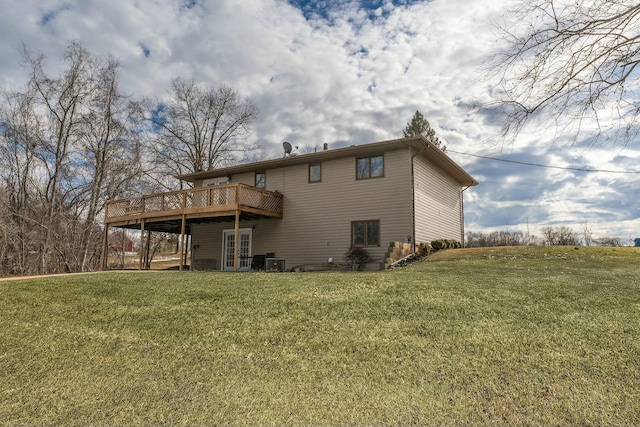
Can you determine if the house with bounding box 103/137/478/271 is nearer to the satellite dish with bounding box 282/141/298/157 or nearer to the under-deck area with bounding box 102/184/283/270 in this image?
the under-deck area with bounding box 102/184/283/270

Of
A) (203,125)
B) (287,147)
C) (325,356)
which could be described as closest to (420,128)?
(203,125)

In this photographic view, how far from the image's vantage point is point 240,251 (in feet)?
57.0

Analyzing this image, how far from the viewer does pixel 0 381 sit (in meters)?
3.75

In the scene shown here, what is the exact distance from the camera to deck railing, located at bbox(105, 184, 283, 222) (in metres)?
14.6

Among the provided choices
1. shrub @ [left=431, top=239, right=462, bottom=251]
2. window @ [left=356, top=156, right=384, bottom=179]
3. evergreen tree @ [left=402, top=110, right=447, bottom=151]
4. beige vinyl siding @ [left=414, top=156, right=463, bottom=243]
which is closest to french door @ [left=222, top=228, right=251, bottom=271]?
window @ [left=356, top=156, right=384, bottom=179]

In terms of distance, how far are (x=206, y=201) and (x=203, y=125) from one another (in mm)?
14981

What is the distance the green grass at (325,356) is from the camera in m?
3.12

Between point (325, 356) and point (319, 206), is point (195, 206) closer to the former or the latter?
point (319, 206)

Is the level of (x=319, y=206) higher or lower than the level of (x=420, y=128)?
Result: lower

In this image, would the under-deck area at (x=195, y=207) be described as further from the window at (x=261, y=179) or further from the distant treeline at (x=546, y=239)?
the distant treeline at (x=546, y=239)

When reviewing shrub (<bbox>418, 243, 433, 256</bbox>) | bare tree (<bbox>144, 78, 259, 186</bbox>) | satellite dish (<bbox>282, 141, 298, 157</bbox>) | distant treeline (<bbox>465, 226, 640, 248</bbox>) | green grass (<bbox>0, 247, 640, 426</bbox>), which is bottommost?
green grass (<bbox>0, 247, 640, 426</bbox>)

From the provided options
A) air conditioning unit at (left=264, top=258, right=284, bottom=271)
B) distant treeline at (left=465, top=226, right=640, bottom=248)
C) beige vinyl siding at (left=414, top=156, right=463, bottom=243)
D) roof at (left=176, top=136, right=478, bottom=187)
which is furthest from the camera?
distant treeline at (left=465, top=226, right=640, bottom=248)

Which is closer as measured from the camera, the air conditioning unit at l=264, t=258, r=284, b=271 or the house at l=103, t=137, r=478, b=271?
the house at l=103, t=137, r=478, b=271

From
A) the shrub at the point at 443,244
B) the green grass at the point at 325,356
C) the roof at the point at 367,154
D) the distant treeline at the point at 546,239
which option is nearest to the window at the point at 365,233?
the roof at the point at 367,154
